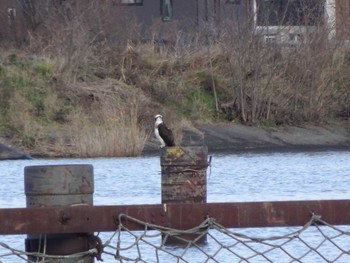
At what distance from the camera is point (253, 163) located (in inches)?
1041

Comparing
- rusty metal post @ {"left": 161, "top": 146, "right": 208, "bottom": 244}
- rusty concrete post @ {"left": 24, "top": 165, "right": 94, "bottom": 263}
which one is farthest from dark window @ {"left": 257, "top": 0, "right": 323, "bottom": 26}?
rusty concrete post @ {"left": 24, "top": 165, "right": 94, "bottom": 263}

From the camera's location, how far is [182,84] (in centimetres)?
3741

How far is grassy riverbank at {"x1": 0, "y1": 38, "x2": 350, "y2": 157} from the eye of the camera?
34.6m

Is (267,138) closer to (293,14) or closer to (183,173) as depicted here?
(293,14)

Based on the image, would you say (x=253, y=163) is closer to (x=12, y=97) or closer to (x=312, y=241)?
(x=12, y=97)

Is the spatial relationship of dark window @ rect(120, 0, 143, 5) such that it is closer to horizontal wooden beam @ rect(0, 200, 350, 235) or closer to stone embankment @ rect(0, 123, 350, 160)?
stone embankment @ rect(0, 123, 350, 160)

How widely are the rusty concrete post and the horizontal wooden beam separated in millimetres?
80

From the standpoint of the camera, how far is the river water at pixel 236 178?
704 inches

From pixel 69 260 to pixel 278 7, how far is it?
35851mm

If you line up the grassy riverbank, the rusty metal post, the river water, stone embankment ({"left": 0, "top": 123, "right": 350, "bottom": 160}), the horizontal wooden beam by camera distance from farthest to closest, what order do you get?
1. the grassy riverbank
2. stone embankment ({"left": 0, "top": 123, "right": 350, "bottom": 160})
3. the river water
4. the rusty metal post
5. the horizontal wooden beam

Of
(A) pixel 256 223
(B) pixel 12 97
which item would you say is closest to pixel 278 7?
(B) pixel 12 97

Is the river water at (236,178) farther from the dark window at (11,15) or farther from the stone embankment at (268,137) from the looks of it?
the dark window at (11,15)

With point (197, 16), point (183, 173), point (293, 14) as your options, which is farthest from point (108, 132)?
point (183, 173)

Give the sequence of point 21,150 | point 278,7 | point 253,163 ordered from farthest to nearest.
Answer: point 278,7
point 21,150
point 253,163
